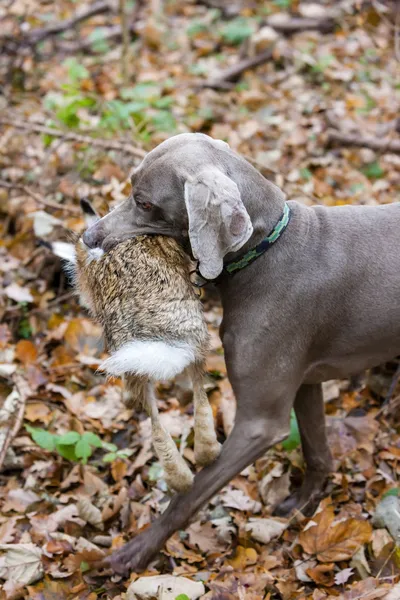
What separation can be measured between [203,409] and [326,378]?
82 centimetres

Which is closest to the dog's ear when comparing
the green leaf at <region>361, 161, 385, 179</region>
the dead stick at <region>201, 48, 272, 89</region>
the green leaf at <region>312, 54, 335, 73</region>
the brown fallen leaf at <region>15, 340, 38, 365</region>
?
the brown fallen leaf at <region>15, 340, 38, 365</region>

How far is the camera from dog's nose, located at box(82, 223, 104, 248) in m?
3.44

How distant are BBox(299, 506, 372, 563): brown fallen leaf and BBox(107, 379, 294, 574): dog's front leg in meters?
0.49

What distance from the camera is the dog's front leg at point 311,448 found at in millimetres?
4016

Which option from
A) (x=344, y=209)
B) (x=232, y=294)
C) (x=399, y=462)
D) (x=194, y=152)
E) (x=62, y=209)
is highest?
(x=194, y=152)

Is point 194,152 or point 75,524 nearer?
point 194,152

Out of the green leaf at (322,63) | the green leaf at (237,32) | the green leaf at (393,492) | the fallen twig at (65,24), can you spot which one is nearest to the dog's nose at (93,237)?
the green leaf at (393,492)

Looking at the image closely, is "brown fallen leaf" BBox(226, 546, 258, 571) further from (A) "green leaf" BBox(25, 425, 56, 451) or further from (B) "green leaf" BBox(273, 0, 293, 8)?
(B) "green leaf" BBox(273, 0, 293, 8)

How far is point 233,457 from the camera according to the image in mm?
3516

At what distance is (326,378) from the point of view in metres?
3.79

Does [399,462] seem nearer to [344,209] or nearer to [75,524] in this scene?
[344,209]

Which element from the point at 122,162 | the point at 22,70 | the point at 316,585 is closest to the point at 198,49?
the point at 22,70

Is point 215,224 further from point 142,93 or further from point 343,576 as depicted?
point 142,93

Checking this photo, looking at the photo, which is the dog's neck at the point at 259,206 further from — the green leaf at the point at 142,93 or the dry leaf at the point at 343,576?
the green leaf at the point at 142,93
